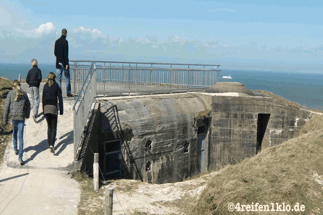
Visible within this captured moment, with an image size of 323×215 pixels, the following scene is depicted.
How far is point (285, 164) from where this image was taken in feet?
34.1

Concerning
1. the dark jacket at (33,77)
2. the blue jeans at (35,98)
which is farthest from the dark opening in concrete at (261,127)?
the dark jacket at (33,77)

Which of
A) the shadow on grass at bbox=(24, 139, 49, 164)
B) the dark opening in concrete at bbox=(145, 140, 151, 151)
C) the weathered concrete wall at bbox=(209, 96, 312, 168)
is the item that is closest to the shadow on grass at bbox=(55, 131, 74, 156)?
the shadow on grass at bbox=(24, 139, 49, 164)

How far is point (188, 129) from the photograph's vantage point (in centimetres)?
1538

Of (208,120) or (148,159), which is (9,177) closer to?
(148,159)

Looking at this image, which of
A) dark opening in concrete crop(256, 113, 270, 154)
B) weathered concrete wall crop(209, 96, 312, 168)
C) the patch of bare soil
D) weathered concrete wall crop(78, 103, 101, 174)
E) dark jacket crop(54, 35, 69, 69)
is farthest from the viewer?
dark opening in concrete crop(256, 113, 270, 154)

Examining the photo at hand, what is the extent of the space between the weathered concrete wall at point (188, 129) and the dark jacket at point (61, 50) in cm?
218

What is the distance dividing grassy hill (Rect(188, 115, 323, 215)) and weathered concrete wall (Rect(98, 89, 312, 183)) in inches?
153

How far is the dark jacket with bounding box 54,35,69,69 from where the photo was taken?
1225 centimetres

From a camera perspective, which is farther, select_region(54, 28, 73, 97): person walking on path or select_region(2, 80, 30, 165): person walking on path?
select_region(54, 28, 73, 97): person walking on path

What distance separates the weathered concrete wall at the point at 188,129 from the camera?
13188mm

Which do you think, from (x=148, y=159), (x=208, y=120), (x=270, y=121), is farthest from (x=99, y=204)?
(x=270, y=121)

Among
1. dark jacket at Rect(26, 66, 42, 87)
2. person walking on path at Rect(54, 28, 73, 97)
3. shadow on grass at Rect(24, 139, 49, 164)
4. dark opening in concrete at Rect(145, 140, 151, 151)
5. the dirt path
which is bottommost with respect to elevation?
→ dark opening in concrete at Rect(145, 140, 151, 151)

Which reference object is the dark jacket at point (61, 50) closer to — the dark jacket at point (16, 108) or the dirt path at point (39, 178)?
the dirt path at point (39, 178)

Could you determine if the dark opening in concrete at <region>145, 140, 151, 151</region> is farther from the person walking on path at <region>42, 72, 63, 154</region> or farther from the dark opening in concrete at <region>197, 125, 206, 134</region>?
the person walking on path at <region>42, 72, 63, 154</region>
